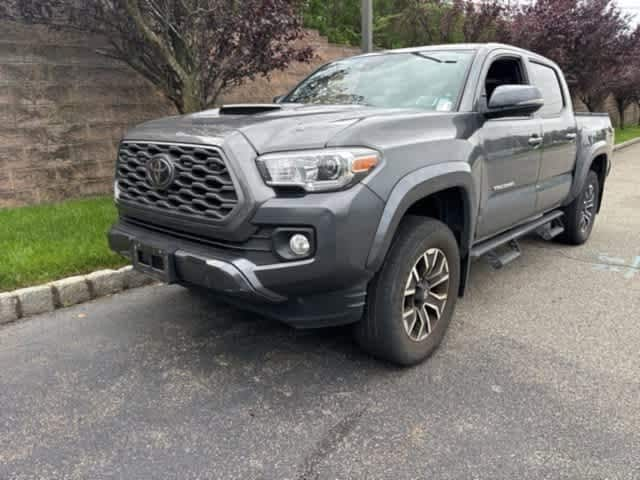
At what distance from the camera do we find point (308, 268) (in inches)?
93.4

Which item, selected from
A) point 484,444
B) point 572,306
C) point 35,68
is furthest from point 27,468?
point 35,68

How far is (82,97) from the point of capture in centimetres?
646

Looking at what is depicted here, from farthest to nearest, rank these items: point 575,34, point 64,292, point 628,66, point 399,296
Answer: point 628,66 < point 575,34 < point 64,292 < point 399,296

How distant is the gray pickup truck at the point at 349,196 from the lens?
239cm

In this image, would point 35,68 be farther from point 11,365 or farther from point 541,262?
point 541,262

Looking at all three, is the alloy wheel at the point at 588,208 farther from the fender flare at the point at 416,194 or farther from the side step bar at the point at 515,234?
the fender flare at the point at 416,194

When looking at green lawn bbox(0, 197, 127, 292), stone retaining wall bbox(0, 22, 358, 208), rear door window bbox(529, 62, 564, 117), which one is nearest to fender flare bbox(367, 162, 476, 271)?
rear door window bbox(529, 62, 564, 117)

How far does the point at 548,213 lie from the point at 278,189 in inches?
142

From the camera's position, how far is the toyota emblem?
2717 mm

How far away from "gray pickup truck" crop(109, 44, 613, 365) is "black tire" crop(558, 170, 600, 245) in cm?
182

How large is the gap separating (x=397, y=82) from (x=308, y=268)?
186cm

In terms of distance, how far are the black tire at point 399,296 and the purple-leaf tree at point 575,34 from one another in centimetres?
1114

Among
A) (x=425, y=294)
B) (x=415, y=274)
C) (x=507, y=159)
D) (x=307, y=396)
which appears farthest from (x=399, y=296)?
(x=507, y=159)

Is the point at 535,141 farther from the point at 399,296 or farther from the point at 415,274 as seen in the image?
the point at 399,296
